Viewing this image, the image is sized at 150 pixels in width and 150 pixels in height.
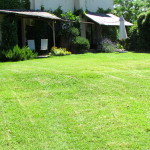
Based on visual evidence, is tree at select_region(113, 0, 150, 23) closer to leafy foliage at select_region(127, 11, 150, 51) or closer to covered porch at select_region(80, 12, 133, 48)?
covered porch at select_region(80, 12, 133, 48)

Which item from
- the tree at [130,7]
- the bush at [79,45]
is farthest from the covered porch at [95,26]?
the tree at [130,7]

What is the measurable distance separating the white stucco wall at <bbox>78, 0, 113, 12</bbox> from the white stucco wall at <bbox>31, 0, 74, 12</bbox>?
1.06 metres

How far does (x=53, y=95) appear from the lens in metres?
6.56

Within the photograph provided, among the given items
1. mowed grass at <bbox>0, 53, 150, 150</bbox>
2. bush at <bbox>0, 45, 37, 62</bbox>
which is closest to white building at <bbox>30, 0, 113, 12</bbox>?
bush at <bbox>0, 45, 37, 62</bbox>

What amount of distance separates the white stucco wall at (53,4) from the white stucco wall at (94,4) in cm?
106

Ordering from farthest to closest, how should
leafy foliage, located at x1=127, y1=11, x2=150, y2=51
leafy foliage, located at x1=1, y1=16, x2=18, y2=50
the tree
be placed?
the tree < leafy foliage, located at x1=127, y1=11, x2=150, y2=51 < leafy foliage, located at x1=1, y1=16, x2=18, y2=50

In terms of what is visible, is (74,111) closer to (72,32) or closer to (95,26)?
(72,32)

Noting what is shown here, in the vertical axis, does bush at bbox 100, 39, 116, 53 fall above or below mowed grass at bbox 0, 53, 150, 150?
above

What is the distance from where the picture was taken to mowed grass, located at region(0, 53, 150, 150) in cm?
407

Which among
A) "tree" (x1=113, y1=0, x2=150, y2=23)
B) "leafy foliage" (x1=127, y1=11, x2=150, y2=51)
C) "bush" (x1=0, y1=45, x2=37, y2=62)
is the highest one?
"tree" (x1=113, y1=0, x2=150, y2=23)

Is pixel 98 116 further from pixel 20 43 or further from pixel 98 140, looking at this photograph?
pixel 20 43

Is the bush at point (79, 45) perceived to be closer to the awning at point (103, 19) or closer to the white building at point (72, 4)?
the awning at point (103, 19)

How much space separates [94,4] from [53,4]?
19.1 feet

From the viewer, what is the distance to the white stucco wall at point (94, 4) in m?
24.4
